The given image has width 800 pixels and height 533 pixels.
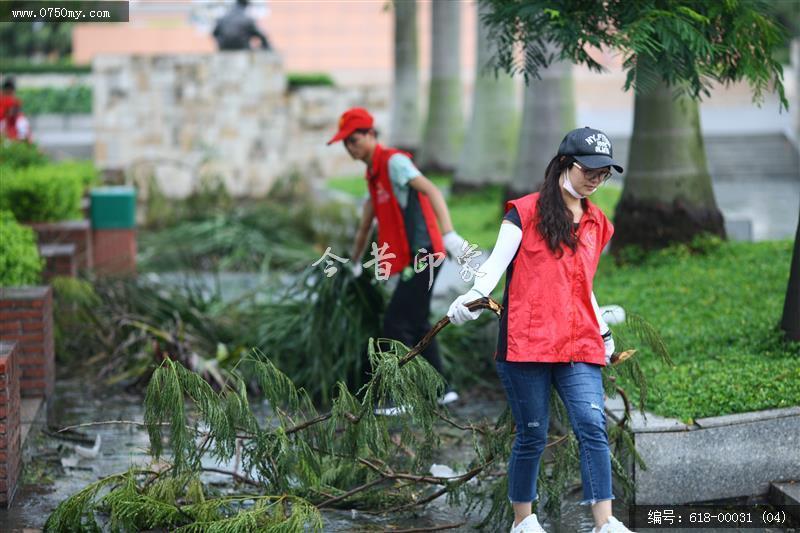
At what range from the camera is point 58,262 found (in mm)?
9336

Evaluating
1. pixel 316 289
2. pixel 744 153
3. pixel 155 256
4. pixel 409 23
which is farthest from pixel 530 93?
pixel 744 153

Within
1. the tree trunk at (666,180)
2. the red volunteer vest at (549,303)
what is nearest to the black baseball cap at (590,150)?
the red volunteer vest at (549,303)

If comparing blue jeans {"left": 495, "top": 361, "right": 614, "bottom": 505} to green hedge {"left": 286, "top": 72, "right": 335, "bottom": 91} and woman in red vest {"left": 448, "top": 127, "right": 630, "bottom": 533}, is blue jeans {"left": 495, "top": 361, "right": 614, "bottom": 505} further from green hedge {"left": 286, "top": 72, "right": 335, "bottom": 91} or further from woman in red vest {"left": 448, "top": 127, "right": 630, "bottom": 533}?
green hedge {"left": 286, "top": 72, "right": 335, "bottom": 91}

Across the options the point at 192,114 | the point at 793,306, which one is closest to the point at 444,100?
the point at 192,114

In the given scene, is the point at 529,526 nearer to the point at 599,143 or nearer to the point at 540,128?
the point at 599,143

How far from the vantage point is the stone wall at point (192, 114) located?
2023 cm

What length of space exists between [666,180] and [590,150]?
5054mm

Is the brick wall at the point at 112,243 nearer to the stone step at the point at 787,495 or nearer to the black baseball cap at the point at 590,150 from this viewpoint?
the stone step at the point at 787,495

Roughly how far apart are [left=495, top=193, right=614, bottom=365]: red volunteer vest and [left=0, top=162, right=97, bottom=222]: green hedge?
20.7 ft

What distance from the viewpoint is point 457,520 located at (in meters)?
5.39

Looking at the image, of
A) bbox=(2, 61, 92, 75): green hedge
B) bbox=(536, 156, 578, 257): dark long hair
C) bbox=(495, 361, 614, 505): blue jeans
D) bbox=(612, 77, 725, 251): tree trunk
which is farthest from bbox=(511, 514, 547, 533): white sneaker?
bbox=(2, 61, 92, 75): green hedge

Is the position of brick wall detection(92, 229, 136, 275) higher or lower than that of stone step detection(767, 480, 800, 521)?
higher

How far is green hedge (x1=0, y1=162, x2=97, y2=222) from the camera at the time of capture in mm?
9820

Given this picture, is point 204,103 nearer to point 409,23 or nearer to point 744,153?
point 409,23
